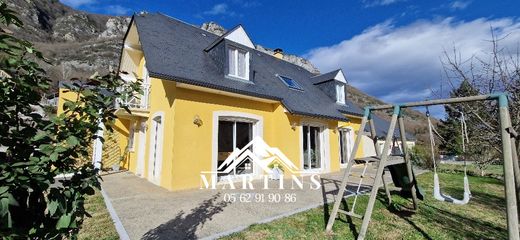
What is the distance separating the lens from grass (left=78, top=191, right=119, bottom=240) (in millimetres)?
5131

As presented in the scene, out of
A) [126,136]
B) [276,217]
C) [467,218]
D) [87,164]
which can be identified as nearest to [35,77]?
[87,164]

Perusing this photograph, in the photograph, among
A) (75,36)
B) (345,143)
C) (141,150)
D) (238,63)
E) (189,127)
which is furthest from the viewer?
(75,36)

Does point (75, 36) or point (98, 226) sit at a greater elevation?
point (75, 36)

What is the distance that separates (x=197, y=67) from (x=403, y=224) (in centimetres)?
917

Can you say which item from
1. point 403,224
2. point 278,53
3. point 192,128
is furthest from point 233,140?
point 278,53

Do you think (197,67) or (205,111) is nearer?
(205,111)

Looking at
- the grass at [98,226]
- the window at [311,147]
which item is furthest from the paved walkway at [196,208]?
the window at [311,147]

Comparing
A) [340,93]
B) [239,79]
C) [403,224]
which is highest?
[340,93]

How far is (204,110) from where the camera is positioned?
10.3 meters

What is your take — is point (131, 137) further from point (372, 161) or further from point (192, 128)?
point (372, 161)

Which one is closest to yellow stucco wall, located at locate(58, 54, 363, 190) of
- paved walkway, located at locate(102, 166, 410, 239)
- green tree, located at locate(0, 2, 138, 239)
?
paved walkway, located at locate(102, 166, 410, 239)

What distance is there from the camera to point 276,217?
20.3 ft

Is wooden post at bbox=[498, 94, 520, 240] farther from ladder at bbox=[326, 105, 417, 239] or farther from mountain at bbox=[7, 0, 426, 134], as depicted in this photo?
mountain at bbox=[7, 0, 426, 134]

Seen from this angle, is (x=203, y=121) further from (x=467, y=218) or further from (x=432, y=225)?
(x=467, y=218)
